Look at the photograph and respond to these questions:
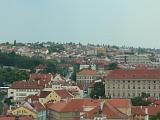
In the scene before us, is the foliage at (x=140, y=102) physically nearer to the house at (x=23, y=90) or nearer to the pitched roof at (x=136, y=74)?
the house at (x=23, y=90)

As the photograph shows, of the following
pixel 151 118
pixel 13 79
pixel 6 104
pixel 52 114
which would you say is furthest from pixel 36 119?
pixel 13 79

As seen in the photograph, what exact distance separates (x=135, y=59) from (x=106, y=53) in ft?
96.4

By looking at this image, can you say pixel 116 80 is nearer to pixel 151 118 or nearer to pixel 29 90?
pixel 29 90

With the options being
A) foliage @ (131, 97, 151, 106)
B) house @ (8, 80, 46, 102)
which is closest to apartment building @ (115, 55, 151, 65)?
house @ (8, 80, 46, 102)

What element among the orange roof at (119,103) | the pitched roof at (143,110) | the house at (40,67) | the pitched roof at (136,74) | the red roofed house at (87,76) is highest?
the pitched roof at (136,74)

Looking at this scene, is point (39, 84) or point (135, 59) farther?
point (135, 59)

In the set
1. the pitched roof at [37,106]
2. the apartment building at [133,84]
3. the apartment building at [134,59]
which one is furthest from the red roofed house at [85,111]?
the apartment building at [134,59]

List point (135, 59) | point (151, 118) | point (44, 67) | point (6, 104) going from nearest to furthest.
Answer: point (151, 118)
point (6, 104)
point (44, 67)
point (135, 59)

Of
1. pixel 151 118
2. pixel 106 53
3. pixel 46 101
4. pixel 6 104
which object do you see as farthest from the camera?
pixel 106 53

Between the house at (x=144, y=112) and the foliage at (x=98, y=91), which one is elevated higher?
the house at (x=144, y=112)

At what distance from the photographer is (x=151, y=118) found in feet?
155

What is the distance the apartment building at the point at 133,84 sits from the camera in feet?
251

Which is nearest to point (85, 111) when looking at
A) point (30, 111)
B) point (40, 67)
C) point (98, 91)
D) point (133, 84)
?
point (30, 111)

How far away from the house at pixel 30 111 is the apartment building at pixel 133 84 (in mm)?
22288
